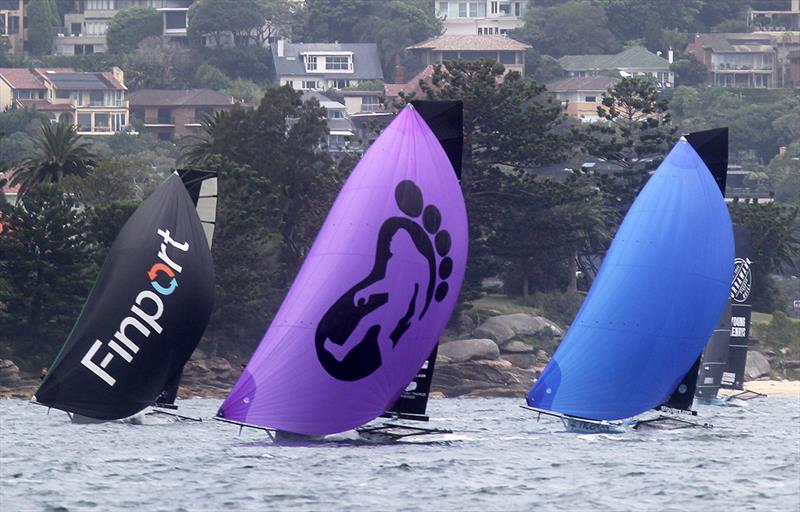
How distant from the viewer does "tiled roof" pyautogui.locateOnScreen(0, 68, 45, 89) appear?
162 metres

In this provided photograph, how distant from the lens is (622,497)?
30.9 meters

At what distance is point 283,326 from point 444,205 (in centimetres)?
328

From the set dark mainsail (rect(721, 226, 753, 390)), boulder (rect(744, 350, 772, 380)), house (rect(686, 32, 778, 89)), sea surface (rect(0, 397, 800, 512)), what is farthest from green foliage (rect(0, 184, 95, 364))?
house (rect(686, 32, 778, 89))

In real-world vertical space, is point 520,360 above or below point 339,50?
below

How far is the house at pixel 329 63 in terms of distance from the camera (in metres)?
178

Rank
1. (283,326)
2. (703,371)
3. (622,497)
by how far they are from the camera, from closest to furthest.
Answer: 1. (622,497)
2. (283,326)
3. (703,371)

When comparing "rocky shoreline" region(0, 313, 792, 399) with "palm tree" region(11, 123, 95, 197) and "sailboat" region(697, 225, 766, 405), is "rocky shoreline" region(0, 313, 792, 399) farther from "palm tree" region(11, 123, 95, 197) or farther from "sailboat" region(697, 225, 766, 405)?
"palm tree" region(11, 123, 95, 197)

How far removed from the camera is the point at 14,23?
190000mm

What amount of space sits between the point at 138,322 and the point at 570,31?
158206mm

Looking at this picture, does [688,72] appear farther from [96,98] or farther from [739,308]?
[739,308]

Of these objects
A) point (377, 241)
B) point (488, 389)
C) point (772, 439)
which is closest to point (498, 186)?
point (488, 389)

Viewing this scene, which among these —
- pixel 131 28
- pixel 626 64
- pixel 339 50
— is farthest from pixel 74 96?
pixel 626 64

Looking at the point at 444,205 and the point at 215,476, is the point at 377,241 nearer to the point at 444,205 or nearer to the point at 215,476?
the point at 444,205

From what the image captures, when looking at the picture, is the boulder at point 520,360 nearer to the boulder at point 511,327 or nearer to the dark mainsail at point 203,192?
the boulder at point 511,327
